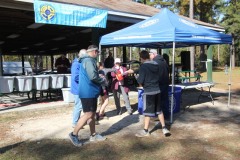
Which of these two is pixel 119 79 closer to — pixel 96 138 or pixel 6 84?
pixel 96 138

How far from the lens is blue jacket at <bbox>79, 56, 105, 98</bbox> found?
4.88 m

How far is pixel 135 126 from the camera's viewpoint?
6582mm

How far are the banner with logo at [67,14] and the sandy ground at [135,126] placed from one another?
Result: 2801 mm

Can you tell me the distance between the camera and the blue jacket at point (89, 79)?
488 cm

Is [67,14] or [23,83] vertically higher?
[67,14]

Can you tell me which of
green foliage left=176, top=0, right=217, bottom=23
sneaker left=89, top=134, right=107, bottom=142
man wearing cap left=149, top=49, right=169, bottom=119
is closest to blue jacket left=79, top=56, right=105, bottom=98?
sneaker left=89, top=134, right=107, bottom=142

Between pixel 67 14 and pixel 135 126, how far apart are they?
14.8 ft

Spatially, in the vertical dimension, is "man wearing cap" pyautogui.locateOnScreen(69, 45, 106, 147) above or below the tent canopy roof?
below

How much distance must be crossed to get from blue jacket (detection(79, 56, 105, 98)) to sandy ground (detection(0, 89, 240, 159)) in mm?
1203

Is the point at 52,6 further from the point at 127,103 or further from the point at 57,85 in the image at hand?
the point at 127,103

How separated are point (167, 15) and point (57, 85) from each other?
4.80 meters

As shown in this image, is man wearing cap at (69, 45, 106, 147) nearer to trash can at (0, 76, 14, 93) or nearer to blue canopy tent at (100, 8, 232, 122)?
blue canopy tent at (100, 8, 232, 122)

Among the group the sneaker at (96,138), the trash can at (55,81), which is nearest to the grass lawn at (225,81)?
the trash can at (55,81)

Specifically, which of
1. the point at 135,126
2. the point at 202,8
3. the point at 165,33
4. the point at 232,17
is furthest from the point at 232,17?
the point at 135,126
